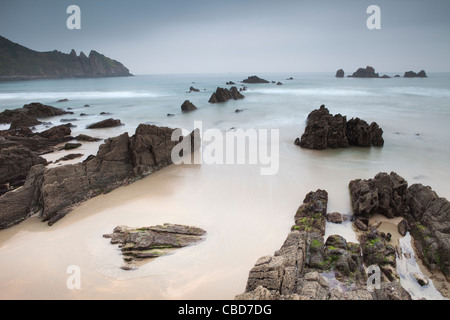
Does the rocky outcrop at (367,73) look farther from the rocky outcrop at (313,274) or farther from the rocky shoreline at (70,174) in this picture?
the rocky outcrop at (313,274)

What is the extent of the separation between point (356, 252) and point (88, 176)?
910cm

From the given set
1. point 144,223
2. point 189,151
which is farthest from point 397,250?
point 189,151

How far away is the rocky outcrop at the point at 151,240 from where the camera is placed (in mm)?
6215

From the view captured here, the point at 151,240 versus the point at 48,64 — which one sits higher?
the point at 48,64

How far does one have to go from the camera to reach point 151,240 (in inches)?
255

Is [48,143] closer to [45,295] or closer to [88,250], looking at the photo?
[88,250]

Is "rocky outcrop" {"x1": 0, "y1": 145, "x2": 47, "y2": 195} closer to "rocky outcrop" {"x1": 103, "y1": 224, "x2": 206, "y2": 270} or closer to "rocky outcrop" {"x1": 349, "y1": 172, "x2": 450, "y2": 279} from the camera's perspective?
"rocky outcrop" {"x1": 103, "y1": 224, "x2": 206, "y2": 270}

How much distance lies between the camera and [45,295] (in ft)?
17.4

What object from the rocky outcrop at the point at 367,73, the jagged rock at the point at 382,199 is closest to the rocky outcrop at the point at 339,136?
the jagged rock at the point at 382,199

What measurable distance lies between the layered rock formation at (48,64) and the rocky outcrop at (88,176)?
13305 centimetres

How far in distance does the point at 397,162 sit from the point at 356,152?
2048mm

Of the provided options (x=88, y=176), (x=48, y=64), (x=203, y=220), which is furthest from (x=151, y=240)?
(x=48, y=64)

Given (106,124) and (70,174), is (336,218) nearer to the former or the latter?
(70,174)

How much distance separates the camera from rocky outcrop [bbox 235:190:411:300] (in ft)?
13.9
